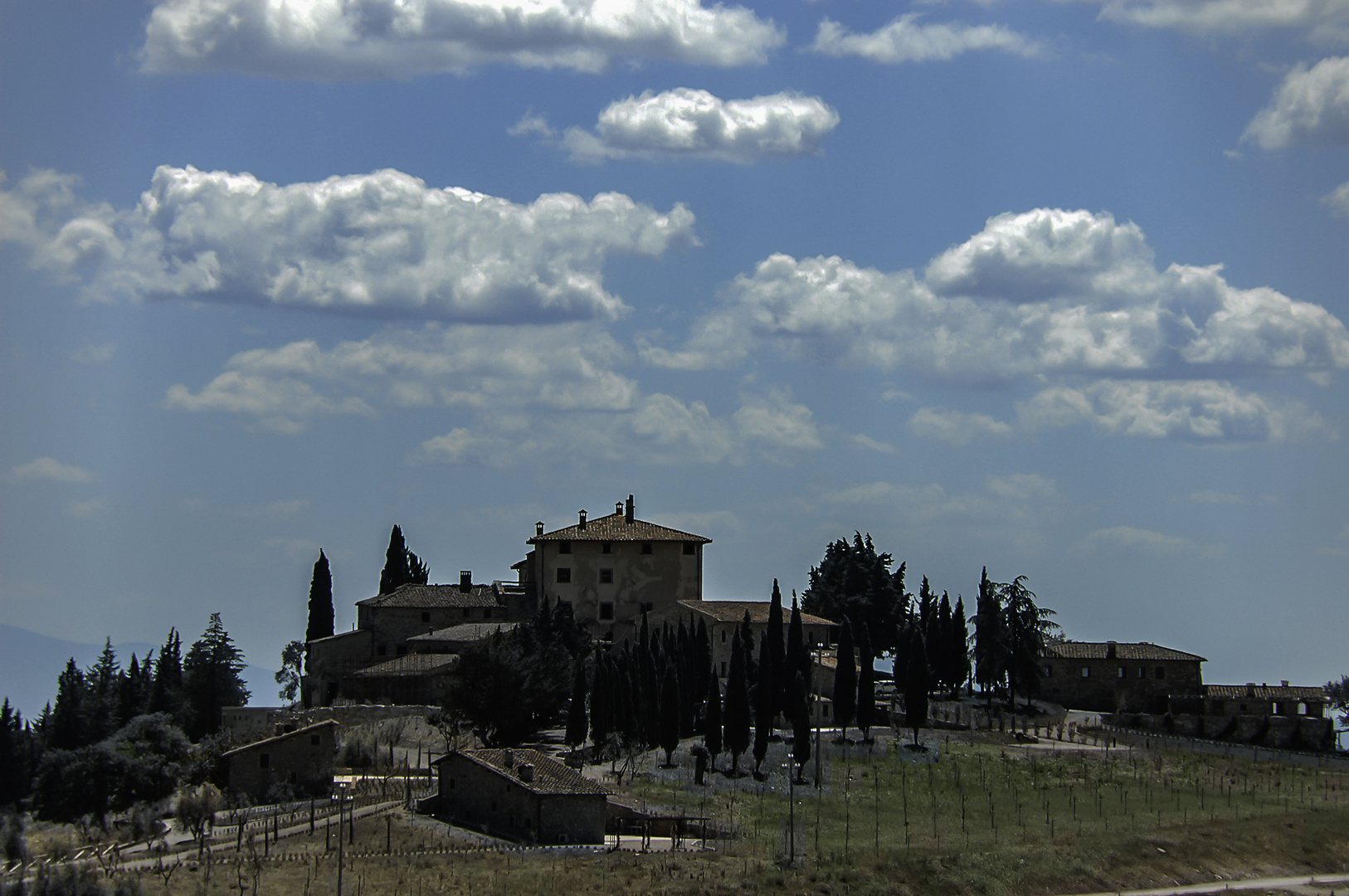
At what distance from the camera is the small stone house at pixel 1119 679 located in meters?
95.9

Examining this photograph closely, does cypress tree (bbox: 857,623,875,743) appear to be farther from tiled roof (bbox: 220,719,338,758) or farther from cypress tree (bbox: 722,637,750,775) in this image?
tiled roof (bbox: 220,719,338,758)

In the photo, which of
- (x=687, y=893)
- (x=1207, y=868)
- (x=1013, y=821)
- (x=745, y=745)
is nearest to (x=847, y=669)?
(x=745, y=745)

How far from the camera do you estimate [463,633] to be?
92.4 meters

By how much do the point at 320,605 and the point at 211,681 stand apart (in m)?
24.1

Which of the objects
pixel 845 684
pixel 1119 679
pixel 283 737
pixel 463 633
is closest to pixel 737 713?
pixel 845 684

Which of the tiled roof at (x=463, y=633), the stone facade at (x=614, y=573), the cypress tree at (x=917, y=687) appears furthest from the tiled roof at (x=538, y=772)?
the stone facade at (x=614, y=573)

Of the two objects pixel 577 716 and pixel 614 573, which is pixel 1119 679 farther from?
pixel 577 716

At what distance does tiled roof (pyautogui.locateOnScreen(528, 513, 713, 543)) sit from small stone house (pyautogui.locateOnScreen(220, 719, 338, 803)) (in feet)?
110

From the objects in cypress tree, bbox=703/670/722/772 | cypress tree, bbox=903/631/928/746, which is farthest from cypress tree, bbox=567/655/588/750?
cypress tree, bbox=903/631/928/746

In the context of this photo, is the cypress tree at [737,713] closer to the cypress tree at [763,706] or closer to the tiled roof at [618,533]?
the cypress tree at [763,706]

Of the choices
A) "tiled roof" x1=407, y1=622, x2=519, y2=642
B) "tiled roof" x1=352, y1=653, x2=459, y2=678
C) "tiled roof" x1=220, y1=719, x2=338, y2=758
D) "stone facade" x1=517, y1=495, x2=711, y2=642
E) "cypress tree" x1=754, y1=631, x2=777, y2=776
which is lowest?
"tiled roof" x1=220, y1=719, x2=338, y2=758

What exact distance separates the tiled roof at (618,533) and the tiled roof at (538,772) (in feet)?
123

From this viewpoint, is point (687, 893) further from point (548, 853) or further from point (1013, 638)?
point (1013, 638)

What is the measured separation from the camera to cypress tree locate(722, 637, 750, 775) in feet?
224
